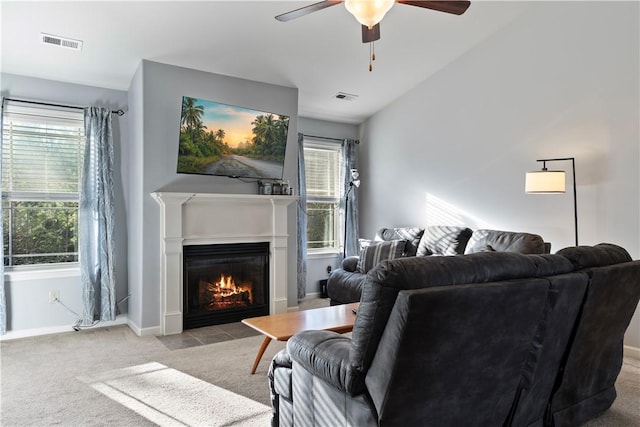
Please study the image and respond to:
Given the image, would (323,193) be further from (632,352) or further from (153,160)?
(632,352)

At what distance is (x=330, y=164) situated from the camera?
6344 mm

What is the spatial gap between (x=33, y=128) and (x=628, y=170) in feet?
18.2

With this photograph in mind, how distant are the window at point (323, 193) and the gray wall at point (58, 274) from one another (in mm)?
2458

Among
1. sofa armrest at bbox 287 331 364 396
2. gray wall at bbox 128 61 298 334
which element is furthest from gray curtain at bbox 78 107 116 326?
sofa armrest at bbox 287 331 364 396

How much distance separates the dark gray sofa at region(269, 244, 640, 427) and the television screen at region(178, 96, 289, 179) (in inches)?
109

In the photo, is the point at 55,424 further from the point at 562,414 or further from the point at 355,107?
the point at 355,107

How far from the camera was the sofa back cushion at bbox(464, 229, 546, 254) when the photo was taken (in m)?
3.61

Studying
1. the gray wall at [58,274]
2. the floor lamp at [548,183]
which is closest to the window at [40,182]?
the gray wall at [58,274]

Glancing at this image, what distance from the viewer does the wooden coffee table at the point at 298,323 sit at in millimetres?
2778

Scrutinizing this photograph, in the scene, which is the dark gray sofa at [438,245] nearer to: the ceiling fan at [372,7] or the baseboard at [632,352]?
the baseboard at [632,352]

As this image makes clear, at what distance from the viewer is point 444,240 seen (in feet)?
14.9

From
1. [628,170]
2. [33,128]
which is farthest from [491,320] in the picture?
[33,128]

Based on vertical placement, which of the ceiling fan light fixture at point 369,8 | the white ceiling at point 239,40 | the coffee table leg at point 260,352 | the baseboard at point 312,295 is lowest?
the baseboard at point 312,295

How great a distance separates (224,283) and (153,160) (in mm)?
1507
